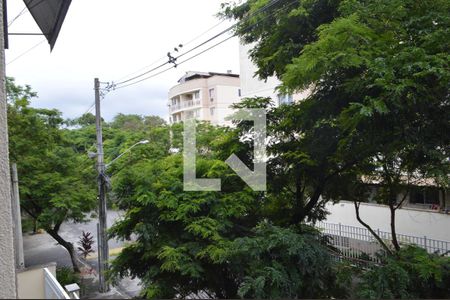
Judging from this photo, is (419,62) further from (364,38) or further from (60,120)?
(60,120)

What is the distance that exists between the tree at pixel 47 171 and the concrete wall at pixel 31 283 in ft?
16.9

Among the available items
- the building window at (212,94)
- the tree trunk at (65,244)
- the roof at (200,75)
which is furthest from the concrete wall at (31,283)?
the building window at (212,94)

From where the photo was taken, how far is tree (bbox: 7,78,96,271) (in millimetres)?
5613

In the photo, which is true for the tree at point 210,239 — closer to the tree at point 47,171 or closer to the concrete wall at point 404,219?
the concrete wall at point 404,219

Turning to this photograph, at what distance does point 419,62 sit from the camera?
2.33m

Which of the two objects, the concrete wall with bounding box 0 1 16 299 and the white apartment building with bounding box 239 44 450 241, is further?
the white apartment building with bounding box 239 44 450 241

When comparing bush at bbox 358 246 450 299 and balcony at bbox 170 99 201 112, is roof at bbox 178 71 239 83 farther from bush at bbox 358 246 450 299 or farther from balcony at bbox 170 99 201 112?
bush at bbox 358 246 450 299

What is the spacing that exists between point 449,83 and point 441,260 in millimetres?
1437

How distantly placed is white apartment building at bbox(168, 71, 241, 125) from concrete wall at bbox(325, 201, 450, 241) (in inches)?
195

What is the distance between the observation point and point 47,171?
6.23m

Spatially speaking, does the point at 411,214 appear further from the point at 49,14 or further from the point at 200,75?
the point at 200,75
